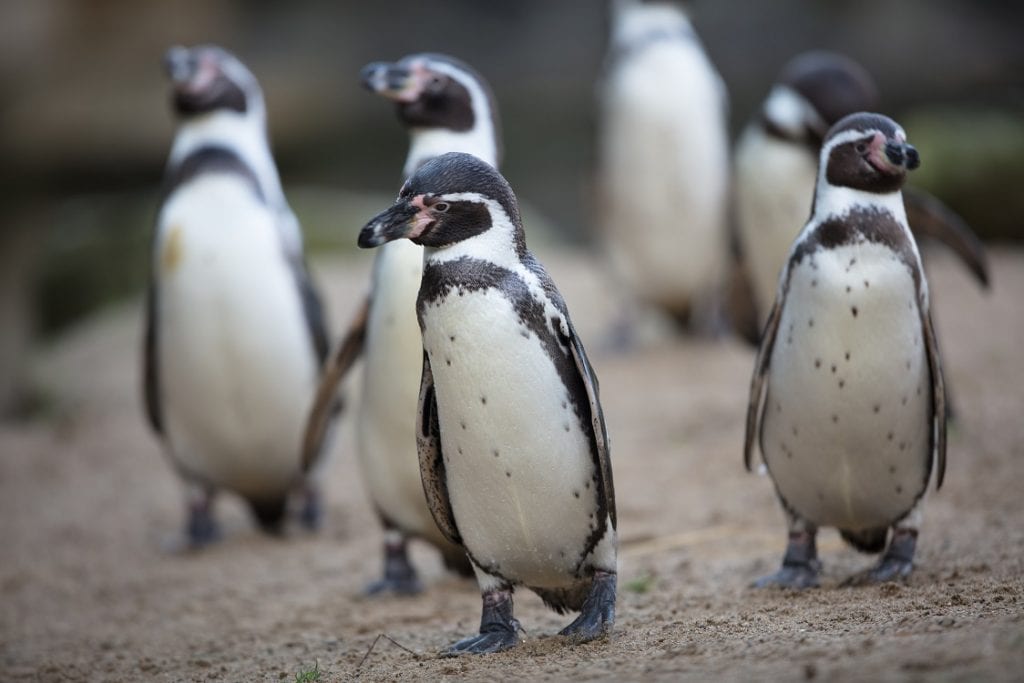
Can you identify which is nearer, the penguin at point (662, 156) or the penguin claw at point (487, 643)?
the penguin claw at point (487, 643)

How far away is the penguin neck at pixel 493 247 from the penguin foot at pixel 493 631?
2.95 feet

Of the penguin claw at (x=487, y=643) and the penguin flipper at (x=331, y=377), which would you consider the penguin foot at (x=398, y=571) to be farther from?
the penguin claw at (x=487, y=643)

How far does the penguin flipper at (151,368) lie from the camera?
601 cm

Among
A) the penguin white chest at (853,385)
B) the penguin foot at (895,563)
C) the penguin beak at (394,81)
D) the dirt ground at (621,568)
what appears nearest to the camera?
the dirt ground at (621,568)

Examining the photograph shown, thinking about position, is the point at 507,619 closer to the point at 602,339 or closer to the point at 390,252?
the point at 390,252

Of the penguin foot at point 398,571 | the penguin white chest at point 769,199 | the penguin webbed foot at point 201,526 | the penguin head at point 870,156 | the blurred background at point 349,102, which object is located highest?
the penguin head at point 870,156

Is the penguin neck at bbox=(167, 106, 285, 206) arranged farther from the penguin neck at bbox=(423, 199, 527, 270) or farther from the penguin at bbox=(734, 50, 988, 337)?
the penguin neck at bbox=(423, 199, 527, 270)

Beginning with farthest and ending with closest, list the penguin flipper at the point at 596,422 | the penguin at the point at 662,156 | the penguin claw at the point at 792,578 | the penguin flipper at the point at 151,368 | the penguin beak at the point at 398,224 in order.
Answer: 1. the penguin at the point at 662,156
2. the penguin flipper at the point at 151,368
3. the penguin claw at the point at 792,578
4. the penguin flipper at the point at 596,422
5. the penguin beak at the point at 398,224

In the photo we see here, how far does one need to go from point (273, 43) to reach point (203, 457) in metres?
21.3

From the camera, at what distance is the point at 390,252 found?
186 inches

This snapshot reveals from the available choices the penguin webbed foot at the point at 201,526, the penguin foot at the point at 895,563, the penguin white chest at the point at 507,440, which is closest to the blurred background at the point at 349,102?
the penguin webbed foot at the point at 201,526

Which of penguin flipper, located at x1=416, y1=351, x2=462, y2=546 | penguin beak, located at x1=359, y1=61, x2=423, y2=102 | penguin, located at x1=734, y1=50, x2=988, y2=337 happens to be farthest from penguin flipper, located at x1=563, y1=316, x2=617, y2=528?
penguin, located at x1=734, y1=50, x2=988, y2=337

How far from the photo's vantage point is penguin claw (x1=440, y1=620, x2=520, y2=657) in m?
3.59

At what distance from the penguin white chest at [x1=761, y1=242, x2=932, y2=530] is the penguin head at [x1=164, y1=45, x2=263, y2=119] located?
125 inches
